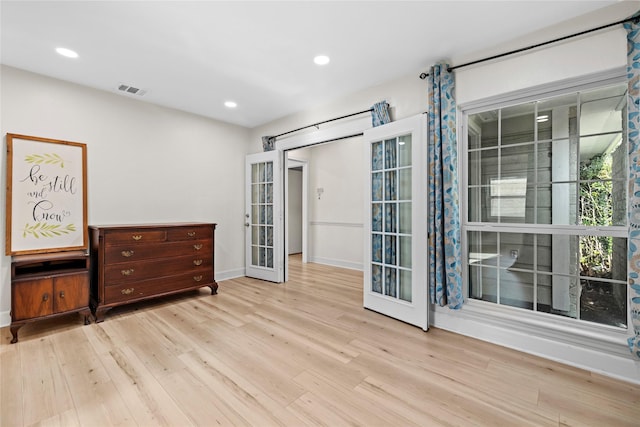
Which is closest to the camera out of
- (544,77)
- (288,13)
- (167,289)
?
(288,13)

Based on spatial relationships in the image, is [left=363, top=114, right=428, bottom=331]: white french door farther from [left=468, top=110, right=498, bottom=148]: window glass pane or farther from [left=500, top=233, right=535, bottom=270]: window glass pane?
[left=500, top=233, right=535, bottom=270]: window glass pane

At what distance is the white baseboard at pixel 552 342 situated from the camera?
188 cm

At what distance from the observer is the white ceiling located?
195 centimetres

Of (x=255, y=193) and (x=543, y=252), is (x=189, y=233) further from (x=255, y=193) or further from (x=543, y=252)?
(x=543, y=252)

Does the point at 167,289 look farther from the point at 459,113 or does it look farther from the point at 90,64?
the point at 459,113

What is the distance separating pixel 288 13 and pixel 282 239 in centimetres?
293

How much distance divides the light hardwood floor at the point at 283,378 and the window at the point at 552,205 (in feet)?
1.75

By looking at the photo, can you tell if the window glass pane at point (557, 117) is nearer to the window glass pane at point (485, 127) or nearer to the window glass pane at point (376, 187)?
the window glass pane at point (485, 127)

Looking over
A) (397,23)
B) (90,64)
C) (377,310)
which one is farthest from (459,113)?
(90,64)

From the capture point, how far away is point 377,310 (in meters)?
3.01

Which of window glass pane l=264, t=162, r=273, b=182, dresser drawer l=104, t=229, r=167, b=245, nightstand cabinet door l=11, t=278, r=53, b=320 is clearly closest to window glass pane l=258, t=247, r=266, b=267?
window glass pane l=264, t=162, r=273, b=182

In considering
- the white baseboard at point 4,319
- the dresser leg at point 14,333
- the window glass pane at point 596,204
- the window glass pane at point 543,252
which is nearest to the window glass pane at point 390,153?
the window glass pane at point 543,252

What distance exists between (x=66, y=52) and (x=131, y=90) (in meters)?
0.79

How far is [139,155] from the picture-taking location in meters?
3.54
